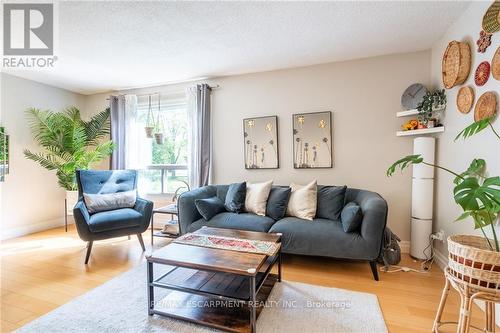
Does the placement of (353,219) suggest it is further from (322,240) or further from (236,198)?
(236,198)

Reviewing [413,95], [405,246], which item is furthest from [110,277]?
[413,95]

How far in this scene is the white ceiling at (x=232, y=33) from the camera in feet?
6.43

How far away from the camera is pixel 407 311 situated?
1.71m

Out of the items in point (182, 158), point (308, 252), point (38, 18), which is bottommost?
point (308, 252)

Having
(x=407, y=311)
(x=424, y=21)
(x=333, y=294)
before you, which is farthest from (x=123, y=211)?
(x=424, y=21)

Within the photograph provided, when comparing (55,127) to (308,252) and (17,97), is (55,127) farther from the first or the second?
(308,252)

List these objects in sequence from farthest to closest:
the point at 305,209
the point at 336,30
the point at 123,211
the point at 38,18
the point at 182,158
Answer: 1. the point at 182,158
2. the point at 123,211
3. the point at 305,209
4. the point at 336,30
5. the point at 38,18

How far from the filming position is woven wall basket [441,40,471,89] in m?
2.02

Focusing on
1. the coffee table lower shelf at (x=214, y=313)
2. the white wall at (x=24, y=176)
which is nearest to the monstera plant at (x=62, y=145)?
the white wall at (x=24, y=176)

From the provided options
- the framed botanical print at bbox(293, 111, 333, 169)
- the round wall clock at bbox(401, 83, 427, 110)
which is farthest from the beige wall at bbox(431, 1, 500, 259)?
the framed botanical print at bbox(293, 111, 333, 169)

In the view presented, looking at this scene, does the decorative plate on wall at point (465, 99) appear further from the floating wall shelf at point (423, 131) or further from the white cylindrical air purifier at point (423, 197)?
the white cylindrical air purifier at point (423, 197)

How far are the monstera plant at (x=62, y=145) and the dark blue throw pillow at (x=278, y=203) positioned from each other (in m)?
2.80

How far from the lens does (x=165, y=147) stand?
3973 millimetres

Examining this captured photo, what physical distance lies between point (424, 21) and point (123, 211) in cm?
369
